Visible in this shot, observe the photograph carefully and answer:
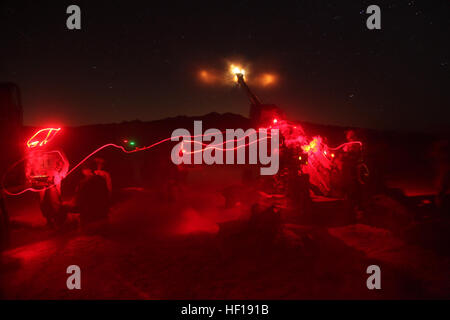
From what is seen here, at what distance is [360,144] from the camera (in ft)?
30.5

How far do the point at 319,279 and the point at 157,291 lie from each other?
334 centimetres

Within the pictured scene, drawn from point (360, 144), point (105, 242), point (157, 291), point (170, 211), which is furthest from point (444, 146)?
point (105, 242)

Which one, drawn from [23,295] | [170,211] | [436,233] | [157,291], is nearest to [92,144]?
[170,211]

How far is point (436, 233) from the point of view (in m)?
6.26

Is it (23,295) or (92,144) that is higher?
(92,144)

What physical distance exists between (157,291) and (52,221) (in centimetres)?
606

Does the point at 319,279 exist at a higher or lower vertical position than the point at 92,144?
lower

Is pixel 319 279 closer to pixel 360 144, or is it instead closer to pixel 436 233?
pixel 436 233

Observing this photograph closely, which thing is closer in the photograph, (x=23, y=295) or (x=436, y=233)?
(x=23, y=295)

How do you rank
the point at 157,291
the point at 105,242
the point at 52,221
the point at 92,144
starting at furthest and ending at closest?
the point at 92,144 < the point at 52,221 < the point at 105,242 < the point at 157,291
